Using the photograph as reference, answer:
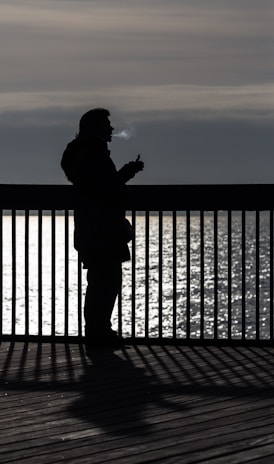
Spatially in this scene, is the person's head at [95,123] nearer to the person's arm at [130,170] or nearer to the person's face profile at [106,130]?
the person's face profile at [106,130]

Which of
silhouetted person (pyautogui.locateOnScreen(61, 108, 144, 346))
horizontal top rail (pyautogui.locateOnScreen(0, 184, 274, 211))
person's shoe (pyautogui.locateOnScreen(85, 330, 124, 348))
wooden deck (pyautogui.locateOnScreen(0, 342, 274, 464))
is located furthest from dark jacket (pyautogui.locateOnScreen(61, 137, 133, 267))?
wooden deck (pyautogui.locateOnScreen(0, 342, 274, 464))

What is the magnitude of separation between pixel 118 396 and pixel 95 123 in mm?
2324

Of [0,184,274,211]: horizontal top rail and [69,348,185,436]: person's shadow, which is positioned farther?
[0,184,274,211]: horizontal top rail

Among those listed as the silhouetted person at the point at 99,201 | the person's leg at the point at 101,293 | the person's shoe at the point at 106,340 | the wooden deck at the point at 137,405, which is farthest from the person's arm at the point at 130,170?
the wooden deck at the point at 137,405

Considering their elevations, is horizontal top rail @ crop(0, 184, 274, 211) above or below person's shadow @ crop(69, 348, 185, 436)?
above

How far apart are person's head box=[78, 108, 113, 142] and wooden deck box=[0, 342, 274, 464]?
1.54 metres

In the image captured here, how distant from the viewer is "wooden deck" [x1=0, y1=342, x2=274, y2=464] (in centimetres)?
430

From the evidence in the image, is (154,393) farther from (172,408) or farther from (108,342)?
(108,342)

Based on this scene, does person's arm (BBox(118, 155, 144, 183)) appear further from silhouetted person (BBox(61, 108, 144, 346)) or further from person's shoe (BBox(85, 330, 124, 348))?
person's shoe (BBox(85, 330, 124, 348))

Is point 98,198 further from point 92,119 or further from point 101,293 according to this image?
point 101,293

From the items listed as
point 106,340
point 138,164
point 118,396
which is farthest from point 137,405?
point 138,164

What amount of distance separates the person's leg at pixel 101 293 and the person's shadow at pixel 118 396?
18.8 inches

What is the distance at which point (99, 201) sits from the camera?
7.24 metres

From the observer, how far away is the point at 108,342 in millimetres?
7445
